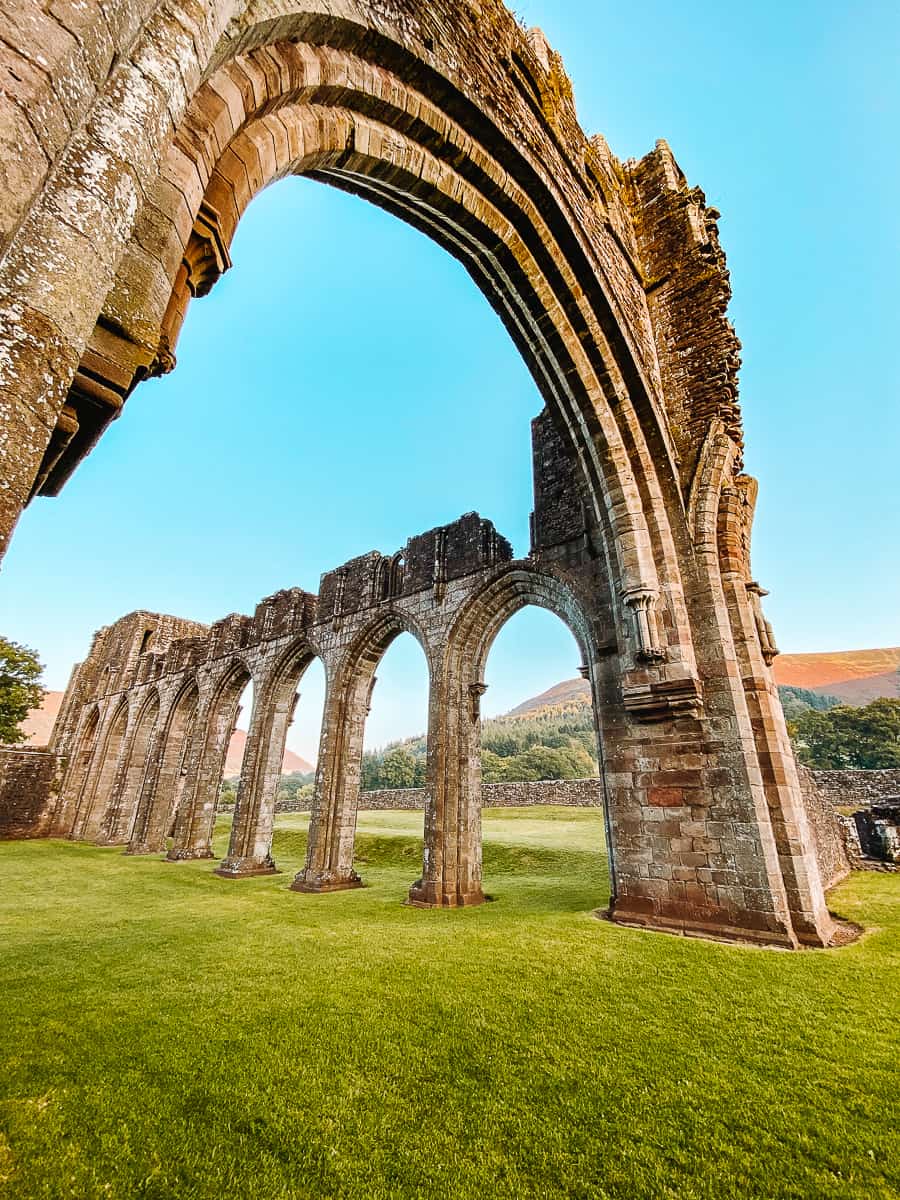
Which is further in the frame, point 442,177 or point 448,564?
point 448,564

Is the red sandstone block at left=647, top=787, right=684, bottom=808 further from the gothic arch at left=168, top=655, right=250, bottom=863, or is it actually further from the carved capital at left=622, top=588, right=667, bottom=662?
the gothic arch at left=168, top=655, right=250, bottom=863

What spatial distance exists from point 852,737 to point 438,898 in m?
40.5

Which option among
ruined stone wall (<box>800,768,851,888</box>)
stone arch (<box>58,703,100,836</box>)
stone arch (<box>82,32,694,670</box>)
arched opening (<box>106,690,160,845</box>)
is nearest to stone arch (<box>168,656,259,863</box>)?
arched opening (<box>106,690,160,845</box>)

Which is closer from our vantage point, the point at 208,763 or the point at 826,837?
the point at 826,837

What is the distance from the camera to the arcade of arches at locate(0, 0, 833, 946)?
4.63 ft

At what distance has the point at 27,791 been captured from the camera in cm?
1916

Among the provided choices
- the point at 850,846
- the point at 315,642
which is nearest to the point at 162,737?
the point at 315,642

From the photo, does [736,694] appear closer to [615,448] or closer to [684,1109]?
[615,448]

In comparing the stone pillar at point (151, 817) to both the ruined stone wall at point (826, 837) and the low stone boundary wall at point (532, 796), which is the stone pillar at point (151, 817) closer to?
the low stone boundary wall at point (532, 796)

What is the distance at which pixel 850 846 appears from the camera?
11.8 m

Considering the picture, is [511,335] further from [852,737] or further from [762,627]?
[852,737]

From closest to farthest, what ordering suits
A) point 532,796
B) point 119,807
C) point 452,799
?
point 452,799 < point 119,807 < point 532,796

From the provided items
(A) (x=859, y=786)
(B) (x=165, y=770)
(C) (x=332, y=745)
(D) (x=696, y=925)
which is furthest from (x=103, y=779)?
(A) (x=859, y=786)

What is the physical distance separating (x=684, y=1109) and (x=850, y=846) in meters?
13.0
